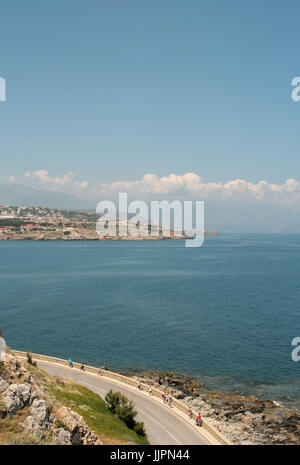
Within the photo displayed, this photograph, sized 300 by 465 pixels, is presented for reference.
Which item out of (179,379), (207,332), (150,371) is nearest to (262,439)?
→ (179,379)

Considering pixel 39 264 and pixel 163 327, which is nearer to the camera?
pixel 163 327

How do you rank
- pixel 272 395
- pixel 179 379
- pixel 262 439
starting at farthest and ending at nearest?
pixel 179 379, pixel 272 395, pixel 262 439

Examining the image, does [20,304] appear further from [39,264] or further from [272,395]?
[39,264]

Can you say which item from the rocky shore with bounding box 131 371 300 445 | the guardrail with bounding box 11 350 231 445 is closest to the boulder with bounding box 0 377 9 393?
the guardrail with bounding box 11 350 231 445

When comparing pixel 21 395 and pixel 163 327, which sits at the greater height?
pixel 21 395

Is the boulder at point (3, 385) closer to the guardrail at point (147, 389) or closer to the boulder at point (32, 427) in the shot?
the boulder at point (32, 427)

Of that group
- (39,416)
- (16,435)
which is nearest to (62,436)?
(39,416)

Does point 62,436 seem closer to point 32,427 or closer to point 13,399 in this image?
point 32,427
